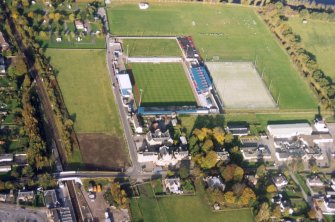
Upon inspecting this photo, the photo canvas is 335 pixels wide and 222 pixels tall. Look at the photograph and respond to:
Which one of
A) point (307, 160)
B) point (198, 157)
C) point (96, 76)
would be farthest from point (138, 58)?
point (307, 160)

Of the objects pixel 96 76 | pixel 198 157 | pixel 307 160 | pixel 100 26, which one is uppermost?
pixel 100 26

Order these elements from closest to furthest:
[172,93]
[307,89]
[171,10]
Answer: [172,93], [307,89], [171,10]

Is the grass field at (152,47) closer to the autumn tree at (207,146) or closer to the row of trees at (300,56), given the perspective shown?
the row of trees at (300,56)

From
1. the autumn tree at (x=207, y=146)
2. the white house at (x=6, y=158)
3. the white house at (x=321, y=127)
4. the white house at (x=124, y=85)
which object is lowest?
the white house at (x=321, y=127)

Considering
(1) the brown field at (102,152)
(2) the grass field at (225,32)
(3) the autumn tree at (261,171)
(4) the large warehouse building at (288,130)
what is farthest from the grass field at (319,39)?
(1) the brown field at (102,152)

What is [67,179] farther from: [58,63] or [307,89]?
[307,89]

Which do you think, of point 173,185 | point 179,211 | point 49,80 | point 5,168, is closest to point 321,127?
point 173,185

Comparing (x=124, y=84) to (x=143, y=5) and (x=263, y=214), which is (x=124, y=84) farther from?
(x=263, y=214)

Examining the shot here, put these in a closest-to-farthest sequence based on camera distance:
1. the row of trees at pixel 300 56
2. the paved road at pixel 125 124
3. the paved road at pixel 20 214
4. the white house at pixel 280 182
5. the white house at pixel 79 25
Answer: the paved road at pixel 20 214
the paved road at pixel 125 124
the white house at pixel 280 182
the row of trees at pixel 300 56
the white house at pixel 79 25
